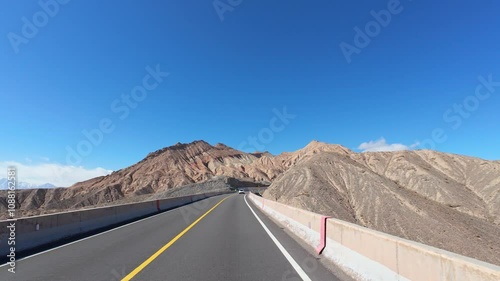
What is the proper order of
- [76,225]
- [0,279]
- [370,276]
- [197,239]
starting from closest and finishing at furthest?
[370,276] → [0,279] → [197,239] → [76,225]

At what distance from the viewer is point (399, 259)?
502cm

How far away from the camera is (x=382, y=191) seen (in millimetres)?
54531

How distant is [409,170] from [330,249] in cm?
8189

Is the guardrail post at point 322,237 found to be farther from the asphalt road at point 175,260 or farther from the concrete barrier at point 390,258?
the asphalt road at point 175,260

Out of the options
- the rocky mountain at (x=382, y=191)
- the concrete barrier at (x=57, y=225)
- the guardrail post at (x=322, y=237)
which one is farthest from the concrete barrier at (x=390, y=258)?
the rocky mountain at (x=382, y=191)

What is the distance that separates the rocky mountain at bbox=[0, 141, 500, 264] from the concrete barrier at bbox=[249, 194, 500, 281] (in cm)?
3431

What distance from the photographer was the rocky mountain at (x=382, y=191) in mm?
43406

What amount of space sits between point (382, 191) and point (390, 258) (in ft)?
172

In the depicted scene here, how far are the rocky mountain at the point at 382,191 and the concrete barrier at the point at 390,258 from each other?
34.3 metres

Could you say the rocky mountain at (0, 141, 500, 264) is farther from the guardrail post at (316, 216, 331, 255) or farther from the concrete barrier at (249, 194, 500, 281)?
the concrete barrier at (249, 194, 500, 281)

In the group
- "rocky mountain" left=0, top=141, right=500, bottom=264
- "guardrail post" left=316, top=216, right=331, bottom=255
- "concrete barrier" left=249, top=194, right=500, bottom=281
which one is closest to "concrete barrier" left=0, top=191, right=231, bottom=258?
"guardrail post" left=316, top=216, right=331, bottom=255

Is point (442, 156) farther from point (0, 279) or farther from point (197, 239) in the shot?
point (0, 279)

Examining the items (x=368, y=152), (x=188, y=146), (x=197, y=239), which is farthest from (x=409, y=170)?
(x=188, y=146)

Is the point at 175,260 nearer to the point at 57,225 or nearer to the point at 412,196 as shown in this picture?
the point at 57,225
